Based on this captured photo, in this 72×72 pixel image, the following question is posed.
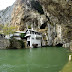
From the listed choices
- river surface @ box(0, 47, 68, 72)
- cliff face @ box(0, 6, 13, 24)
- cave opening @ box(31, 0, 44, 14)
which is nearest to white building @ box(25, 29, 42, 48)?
cave opening @ box(31, 0, 44, 14)

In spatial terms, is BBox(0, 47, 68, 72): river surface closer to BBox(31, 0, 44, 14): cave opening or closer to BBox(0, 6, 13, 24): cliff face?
BBox(31, 0, 44, 14): cave opening

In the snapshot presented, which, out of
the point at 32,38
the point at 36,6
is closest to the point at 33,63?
the point at 32,38

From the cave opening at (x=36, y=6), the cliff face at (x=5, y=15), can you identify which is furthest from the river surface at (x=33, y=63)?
the cliff face at (x=5, y=15)

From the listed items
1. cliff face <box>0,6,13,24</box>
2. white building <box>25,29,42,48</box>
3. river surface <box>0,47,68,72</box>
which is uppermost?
cliff face <box>0,6,13,24</box>

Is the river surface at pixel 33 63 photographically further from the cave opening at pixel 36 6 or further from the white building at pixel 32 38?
the cave opening at pixel 36 6

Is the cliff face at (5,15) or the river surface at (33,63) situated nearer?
the river surface at (33,63)

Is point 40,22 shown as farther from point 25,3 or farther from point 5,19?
point 5,19

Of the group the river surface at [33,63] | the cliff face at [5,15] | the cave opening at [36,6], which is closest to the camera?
the river surface at [33,63]

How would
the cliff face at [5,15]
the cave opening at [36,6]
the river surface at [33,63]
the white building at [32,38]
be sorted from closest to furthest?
the river surface at [33,63] → the white building at [32,38] → the cave opening at [36,6] → the cliff face at [5,15]

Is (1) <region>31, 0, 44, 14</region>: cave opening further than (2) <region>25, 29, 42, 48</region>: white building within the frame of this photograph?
Yes

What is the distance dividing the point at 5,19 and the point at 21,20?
82.4 ft

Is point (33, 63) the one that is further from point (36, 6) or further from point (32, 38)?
point (36, 6)

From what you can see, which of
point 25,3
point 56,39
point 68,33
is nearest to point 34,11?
point 25,3

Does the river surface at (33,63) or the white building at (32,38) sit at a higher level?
the white building at (32,38)
